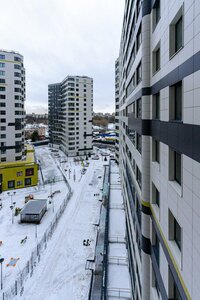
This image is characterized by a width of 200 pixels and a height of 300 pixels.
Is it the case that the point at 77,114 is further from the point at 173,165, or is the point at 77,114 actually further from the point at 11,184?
the point at 173,165

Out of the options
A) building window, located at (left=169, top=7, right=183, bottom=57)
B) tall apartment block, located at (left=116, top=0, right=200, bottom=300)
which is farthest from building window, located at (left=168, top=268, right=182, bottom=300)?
building window, located at (left=169, top=7, right=183, bottom=57)

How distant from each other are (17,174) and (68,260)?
27142 mm

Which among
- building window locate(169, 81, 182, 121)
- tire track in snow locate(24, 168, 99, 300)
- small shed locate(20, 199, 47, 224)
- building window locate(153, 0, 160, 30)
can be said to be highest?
building window locate(153, 0, 160, 30)

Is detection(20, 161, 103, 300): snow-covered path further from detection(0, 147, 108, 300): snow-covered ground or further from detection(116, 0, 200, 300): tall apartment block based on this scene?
detection(116, 0, 200, 300): tall apartment block

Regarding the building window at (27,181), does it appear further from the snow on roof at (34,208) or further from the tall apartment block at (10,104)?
the snow on roof at (34,208)

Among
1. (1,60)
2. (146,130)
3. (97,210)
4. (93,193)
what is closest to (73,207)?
(97,210)

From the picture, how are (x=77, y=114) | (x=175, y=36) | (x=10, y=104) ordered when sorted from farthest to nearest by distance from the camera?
(x=77, y=114), (x=10, y=104), (x=175, y=36)

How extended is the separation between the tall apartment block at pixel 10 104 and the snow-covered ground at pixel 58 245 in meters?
9.79

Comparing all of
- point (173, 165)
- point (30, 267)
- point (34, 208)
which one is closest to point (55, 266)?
point (30, 267)

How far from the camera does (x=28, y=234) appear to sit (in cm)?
2578

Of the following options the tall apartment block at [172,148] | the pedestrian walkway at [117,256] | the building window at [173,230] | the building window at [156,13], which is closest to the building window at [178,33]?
the tall apartment block at [172,148]

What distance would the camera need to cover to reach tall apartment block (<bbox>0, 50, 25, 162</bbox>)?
44.0 metres

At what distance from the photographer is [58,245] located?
23.2m

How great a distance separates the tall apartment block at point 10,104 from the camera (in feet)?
144
